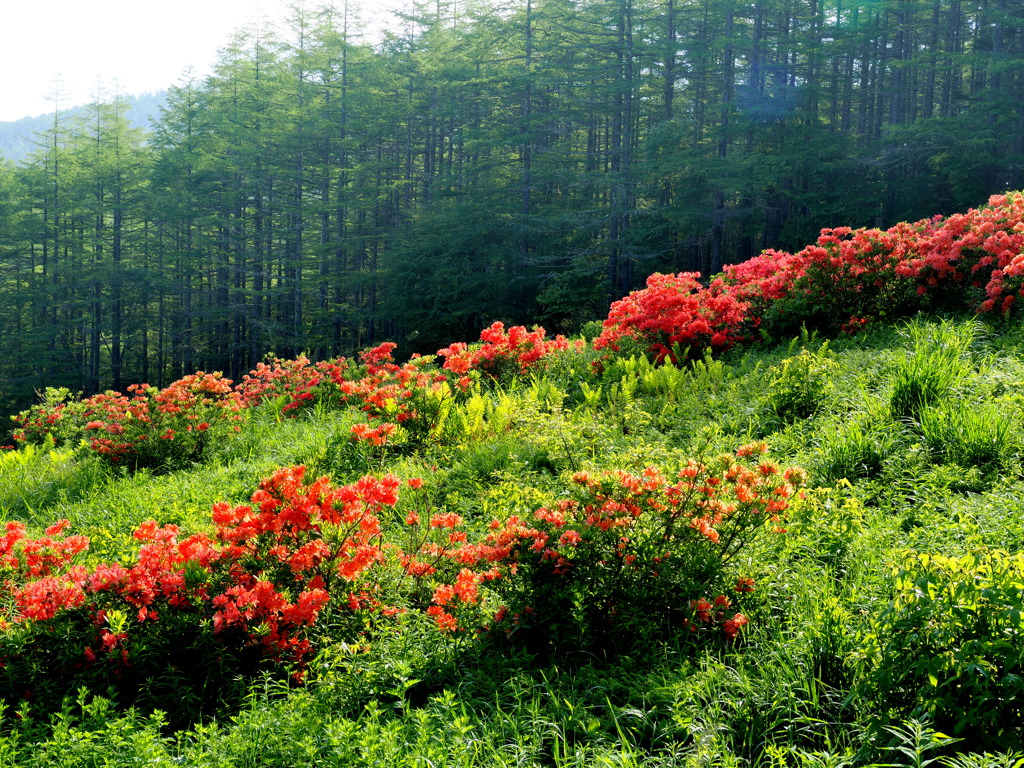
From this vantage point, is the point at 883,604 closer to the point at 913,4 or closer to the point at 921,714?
the point at 921,714

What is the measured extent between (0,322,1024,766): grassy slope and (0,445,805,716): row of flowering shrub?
17 cm

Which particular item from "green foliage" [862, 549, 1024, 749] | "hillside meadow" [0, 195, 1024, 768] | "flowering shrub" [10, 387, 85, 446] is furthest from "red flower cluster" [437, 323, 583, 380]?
"flowering shrub" [10, 387, 85, 446]

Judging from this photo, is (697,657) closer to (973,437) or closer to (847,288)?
(973,437)

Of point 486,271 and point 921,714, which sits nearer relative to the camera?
point 921,714

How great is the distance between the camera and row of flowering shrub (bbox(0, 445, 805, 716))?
9.00ft

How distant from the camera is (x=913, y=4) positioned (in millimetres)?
18875

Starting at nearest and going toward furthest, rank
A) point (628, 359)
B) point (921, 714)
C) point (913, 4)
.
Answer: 1. point (921, 714)
2. point (628, 359)
3. point (913, 4)

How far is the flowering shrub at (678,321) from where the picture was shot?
735 cm

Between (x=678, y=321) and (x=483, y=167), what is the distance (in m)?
16.2

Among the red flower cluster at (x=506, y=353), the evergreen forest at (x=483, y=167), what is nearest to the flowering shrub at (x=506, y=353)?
the red flower cluster at (x=506, y=353)

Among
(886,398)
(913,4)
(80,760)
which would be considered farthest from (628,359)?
(913,4)

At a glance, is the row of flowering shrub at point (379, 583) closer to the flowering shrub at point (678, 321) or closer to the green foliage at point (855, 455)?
the green foliage at point (855, 455)

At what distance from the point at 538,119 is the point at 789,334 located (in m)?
15.6

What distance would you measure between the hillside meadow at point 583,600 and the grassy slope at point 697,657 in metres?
0.01
